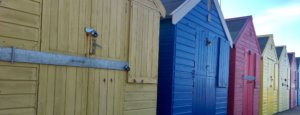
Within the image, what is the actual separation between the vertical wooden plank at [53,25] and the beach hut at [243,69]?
886cm

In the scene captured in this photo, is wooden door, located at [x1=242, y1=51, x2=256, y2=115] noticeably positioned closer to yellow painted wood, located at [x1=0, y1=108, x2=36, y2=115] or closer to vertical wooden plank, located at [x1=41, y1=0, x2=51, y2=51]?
vertical wooden plank, located at [x1=41, y1=0, x2=51, y2=51]

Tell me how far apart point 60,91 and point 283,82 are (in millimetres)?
20986

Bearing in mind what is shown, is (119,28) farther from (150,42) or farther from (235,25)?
(235,25)

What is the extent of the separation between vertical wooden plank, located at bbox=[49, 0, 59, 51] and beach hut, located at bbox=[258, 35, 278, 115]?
13.5 meters

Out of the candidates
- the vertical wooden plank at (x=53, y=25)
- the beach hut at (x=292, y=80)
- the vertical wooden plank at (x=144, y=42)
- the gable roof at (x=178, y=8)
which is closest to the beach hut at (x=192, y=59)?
the gable roof at (x=178, y=8)

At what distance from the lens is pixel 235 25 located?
13.4 meters

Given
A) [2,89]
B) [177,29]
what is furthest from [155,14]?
[2,89]

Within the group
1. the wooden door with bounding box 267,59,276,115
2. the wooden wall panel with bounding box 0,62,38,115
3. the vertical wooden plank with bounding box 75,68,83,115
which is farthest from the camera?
the wooden door with bounding box 267,59,276,115

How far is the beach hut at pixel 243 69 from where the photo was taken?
39.0ft

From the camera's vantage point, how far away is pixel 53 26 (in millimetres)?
4066

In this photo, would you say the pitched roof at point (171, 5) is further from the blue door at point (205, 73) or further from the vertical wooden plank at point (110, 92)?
the vertical wooden plank at point (110, 92)

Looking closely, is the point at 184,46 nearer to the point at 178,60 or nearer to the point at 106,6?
the point at 178,60

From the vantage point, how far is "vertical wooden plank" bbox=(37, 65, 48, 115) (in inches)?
153

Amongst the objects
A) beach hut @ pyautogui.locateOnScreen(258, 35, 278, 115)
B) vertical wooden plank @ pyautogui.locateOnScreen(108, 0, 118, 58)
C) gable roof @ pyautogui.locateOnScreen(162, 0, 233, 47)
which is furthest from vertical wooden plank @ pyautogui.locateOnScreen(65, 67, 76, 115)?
beach hut @ pyautogui.locateOnScreen(258, 35, 278, 115)
